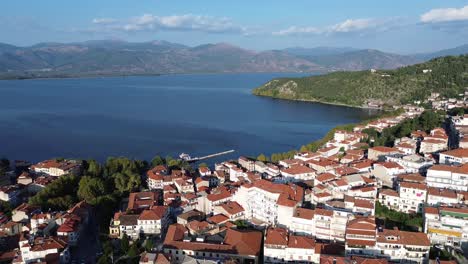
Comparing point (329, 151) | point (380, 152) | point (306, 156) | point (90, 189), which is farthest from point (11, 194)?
point (380, 152)

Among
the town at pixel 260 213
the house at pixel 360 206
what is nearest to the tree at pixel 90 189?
the town at pixel 260 213

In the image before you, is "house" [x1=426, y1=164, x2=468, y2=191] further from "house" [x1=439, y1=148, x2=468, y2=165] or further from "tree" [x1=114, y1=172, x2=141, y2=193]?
"tree" [x1=114, y1=172, x2=141, y2=193]

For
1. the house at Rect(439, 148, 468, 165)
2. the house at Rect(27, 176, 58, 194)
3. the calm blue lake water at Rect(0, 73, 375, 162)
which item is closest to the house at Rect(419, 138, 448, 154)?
the house at Rect(439, 148, 468, 165)

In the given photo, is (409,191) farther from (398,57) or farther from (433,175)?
(398,57)

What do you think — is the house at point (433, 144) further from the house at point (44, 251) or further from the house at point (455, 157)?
the house at point (44, 251)

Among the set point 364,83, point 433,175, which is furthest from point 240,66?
point 433,175

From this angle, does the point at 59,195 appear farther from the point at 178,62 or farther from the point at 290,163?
the point at 178,62
